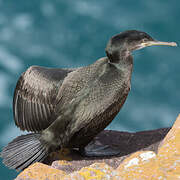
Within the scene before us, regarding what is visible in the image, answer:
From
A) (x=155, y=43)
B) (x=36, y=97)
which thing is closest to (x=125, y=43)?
(x=155, y=43)

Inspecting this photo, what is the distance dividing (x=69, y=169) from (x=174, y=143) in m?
1.82

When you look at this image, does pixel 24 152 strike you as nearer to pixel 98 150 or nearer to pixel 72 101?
pixel 72 101

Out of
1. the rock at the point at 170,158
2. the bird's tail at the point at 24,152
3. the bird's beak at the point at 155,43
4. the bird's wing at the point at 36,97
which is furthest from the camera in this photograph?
the bird's wing at the point at 36,97

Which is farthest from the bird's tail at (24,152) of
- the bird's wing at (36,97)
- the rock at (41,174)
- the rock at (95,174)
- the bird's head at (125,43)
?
the rock at (95,174)

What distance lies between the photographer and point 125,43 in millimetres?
4141

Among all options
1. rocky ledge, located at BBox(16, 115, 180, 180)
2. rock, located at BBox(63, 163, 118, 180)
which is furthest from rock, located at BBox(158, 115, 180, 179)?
rock, located at BBox(63, 163, 118, 180)

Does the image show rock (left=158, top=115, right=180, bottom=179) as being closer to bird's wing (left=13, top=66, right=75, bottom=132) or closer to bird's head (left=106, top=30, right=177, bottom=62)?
bird's head (left=106, top=30, right=177, bottom=62)

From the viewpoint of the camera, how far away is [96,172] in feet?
8.88

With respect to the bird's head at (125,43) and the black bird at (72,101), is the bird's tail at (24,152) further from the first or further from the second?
the bird's head at (125,43)

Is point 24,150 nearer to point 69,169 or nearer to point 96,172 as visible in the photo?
point 69,169

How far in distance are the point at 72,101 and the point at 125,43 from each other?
0.93m

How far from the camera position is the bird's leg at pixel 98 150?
15.5 feet

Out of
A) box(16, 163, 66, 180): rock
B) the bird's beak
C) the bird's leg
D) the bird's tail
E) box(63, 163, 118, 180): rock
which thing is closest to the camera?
box(63, 163, 118, 180): rock

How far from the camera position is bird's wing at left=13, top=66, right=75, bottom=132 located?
4582 mm
